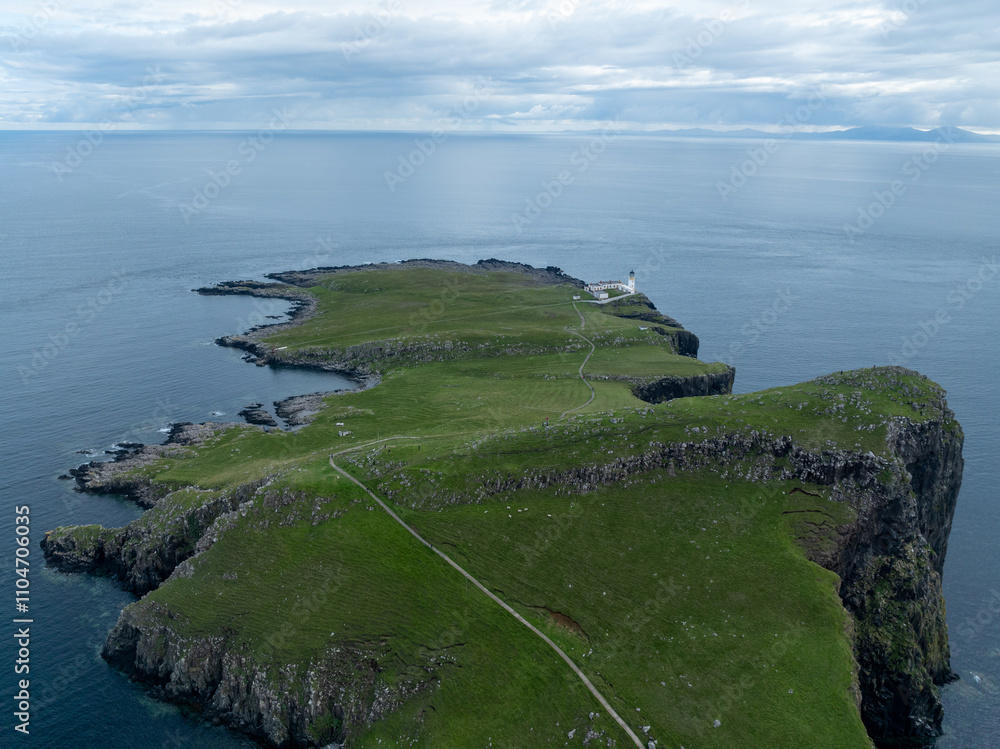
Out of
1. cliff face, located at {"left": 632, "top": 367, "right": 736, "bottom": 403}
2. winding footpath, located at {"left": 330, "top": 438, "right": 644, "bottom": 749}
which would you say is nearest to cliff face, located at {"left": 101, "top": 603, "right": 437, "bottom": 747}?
winding footpath, located at {"left": 330, "top": 438, "right": 644, "bottom": 749}

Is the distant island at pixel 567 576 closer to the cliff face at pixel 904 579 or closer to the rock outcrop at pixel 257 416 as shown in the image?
the cliff face at pixel 904 579

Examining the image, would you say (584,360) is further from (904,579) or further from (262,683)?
(262,683)

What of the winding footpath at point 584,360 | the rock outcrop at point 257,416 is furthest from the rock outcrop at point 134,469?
the winding footpath at point 584,360

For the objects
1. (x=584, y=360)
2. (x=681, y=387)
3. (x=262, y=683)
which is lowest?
(x=262, y=683)

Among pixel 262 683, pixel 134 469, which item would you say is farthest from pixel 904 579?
pixel 134 469

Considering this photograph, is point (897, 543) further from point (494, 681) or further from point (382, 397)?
point (382, 397)

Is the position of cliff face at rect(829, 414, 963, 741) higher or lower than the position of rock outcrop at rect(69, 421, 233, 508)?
higher

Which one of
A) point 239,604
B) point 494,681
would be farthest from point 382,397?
point 494,681

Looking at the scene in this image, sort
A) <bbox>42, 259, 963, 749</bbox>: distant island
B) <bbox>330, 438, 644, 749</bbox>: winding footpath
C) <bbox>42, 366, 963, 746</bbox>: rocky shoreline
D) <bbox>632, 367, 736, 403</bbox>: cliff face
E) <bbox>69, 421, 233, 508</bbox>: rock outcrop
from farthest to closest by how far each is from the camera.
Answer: <bbox>632, 367, 736, 403</bbox>: cliff face
<bbox>69, 421, 233, 508</bbox>: rock outcrop
<bbox>42, 366, 963, 746</bbox>: rocky shoreline
<bbox>42, 259, 963, 749</bbox>: distant island
<bbox>330, 438, 644, 749</bbox>: winding footpath

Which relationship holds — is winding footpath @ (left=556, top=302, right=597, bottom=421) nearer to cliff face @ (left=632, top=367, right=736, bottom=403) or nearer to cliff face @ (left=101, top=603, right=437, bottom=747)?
cliff face @ (left=632, top=367, right=736, bottom=403)
